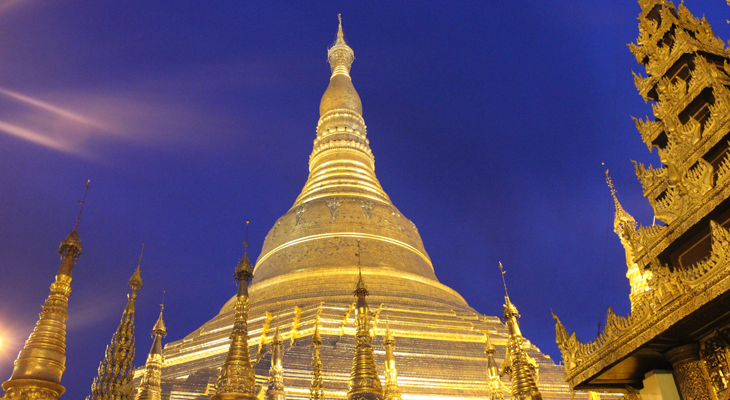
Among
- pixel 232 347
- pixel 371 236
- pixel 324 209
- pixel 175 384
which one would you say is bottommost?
pixel 232 347

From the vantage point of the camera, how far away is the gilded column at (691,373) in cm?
510

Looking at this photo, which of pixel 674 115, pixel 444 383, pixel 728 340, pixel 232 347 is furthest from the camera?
pixel 444 383

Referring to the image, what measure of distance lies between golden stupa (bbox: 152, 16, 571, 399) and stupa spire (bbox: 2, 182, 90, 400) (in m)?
7.26

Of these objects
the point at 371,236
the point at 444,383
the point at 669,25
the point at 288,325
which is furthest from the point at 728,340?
the point at 371,236

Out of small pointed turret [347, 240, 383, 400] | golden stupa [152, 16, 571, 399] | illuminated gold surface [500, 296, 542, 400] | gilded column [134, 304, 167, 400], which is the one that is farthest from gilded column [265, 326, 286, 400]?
illuminated gold surface [500, 296, 542, 400]

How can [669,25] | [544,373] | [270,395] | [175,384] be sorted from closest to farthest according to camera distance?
[669,25], [270,395], [175,384], [544,373]

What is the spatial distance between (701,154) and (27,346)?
7.91 m

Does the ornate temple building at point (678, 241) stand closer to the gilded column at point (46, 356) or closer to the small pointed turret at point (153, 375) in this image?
the gilded column at point (46, 356)

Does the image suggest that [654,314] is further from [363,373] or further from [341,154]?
[341,154]

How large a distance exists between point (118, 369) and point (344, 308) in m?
12.1

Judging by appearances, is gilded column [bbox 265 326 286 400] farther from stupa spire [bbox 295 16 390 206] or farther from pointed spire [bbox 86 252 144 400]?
stupa spire [bbox 295 16 390 206]

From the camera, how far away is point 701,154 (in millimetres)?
6535

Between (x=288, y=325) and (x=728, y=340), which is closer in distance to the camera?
(x=728, y=340)

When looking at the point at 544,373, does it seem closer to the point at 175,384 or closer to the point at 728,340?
the point at 175,384
